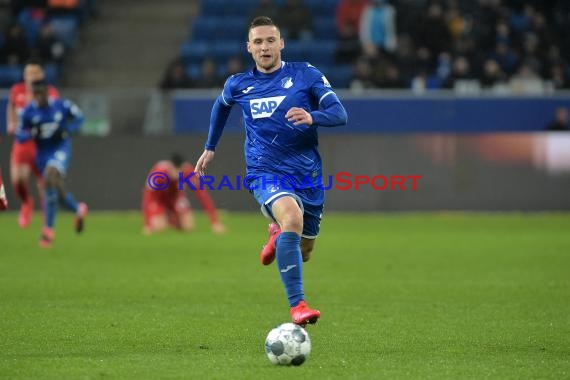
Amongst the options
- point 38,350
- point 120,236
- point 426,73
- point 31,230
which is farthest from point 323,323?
point 426,73

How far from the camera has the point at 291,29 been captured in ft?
87.5

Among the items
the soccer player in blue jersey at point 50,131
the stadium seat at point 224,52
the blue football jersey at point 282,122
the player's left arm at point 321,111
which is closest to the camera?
the player's left arm at point 321,111

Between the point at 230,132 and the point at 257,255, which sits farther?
the point at 230,132

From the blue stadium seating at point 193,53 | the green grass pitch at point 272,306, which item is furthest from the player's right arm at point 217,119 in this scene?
the blue stadium seating at point 193,53

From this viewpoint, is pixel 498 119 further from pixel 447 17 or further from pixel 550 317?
pixel 550 317

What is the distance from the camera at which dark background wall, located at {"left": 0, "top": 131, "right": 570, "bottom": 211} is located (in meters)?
23.8

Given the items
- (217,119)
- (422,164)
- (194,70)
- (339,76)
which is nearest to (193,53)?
(194,70)

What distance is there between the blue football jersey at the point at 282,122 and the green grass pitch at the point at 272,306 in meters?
1.30

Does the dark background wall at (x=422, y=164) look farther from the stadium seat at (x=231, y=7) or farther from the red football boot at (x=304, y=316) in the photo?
the red football boot at (x=304, y=316)

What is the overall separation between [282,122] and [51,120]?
27.5 feet

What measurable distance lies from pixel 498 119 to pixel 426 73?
89.9 inches

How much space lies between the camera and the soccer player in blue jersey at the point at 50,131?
1639 cm

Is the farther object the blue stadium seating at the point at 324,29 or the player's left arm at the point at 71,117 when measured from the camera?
the blue stadium seating at the point at 324,29

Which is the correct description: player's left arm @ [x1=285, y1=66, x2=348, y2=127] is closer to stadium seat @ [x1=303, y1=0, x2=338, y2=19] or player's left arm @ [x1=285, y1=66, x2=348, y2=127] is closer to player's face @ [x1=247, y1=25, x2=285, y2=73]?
player's face @ [x1=247, y1=25, x2=285, y2=73]
